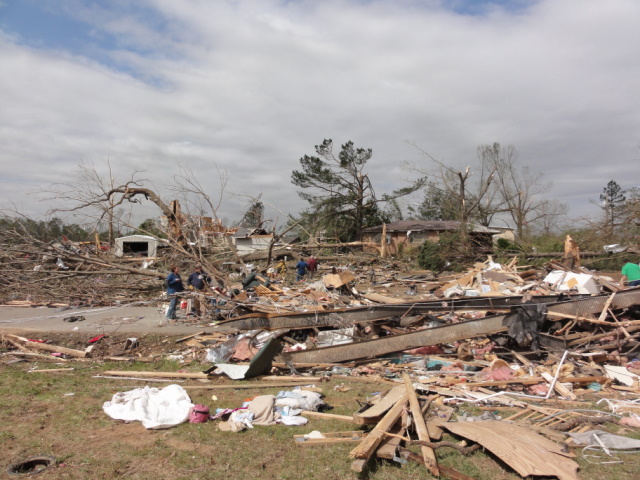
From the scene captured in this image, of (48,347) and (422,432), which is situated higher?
(422,432)

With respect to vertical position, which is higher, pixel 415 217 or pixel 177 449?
pixel 415 217

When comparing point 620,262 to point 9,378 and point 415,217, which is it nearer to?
point 9,378

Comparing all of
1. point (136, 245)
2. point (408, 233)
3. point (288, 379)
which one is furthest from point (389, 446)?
point (136, 245)

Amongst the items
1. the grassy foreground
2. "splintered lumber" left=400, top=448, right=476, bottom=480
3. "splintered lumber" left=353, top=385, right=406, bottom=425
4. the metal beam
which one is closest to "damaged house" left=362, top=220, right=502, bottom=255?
the metal beam

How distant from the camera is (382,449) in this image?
3662 mm

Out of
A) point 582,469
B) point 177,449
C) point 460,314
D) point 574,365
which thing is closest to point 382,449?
point 582,469

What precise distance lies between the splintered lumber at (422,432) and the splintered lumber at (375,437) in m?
0.10

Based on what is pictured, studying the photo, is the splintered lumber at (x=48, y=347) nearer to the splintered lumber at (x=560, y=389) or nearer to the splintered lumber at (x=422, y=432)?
the splintered lumber at (x=422, y=432)

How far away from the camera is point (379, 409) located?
4297 millimetres

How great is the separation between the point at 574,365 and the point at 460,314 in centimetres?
260

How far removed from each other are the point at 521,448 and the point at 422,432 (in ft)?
2.58

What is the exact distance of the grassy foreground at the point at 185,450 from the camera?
352 cm

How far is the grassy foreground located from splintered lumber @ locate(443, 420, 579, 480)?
134 mm

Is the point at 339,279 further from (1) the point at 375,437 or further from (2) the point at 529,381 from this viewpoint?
(1) the point at 375,437
